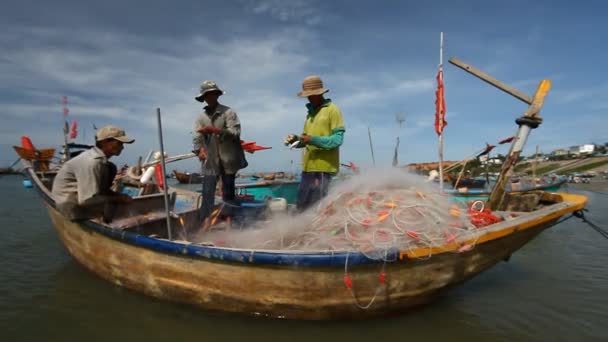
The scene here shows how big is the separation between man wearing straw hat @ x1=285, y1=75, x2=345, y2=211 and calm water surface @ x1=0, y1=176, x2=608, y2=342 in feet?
5.24

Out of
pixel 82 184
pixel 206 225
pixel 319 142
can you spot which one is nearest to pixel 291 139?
pixel 319 142

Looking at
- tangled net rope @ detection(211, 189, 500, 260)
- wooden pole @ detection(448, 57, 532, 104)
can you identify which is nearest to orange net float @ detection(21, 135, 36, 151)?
tangled net rope @ detection(211, 189, 500, 260)

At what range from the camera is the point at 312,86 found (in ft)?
13.0

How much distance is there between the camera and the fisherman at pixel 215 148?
14.0 ft

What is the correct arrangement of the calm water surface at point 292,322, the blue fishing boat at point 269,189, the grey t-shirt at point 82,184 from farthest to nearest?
the blue fishing boat at point 269,189, the grey t-shirt at point 82,184, the calm water surface at point 292,322

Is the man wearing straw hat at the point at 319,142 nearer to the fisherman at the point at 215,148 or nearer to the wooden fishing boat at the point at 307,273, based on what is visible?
the fisherman at the point at 215,148

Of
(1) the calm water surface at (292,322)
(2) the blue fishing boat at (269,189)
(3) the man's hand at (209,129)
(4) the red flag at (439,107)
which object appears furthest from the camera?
(2) the blue fishing boat at (269,189)

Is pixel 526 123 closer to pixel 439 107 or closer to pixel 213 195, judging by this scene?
pixel 439 107

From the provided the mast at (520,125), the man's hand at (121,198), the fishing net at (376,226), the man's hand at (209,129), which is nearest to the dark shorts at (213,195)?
the fishing net at (376,226)

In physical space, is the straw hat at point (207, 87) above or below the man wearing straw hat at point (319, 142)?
above

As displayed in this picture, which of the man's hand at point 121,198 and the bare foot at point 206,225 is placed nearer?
the man's hand at point 121,198

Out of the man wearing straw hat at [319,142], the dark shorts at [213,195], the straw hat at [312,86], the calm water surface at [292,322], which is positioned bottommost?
the calm water surface at [292,322]

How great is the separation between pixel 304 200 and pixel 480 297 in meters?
2.73

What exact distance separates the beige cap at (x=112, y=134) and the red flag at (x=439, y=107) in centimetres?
531
